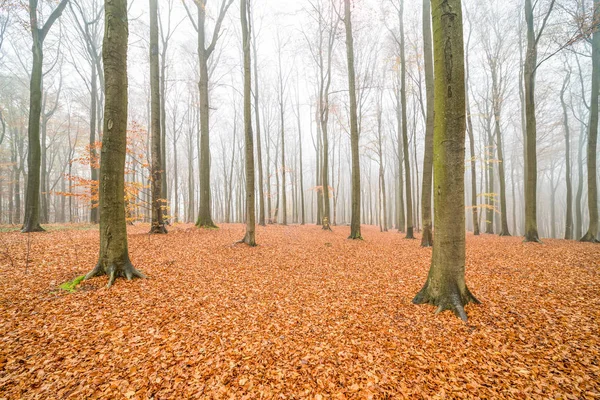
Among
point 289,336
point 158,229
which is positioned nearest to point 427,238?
point 289,336

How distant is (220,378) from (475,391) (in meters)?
2.51

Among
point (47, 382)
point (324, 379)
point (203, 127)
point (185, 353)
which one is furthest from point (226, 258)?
point (203, 127)

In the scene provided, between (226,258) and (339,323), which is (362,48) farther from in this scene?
(339,323)

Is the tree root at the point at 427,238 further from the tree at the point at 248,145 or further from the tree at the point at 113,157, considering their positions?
the tree at the point at 113,157

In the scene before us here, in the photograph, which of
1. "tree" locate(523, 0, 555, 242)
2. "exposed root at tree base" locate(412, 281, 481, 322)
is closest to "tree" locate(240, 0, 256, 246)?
"exposed root at tree base" locate(412, 281, 481, 322)

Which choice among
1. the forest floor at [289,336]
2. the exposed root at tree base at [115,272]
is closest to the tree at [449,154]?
the forest floor at [289,336]

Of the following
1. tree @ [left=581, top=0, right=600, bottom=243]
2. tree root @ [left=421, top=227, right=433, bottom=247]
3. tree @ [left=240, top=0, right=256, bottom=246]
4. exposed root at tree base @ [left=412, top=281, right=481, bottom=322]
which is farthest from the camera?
tree @ [left=581, top=0, right=600, bottom=243]

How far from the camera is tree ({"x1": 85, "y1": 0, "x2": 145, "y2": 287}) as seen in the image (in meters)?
4.46

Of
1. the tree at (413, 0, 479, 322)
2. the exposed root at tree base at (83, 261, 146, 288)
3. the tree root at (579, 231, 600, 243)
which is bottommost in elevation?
the tree root at (579, 231, 600, 243)

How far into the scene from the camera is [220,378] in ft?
7.49

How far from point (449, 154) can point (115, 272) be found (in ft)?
21.4

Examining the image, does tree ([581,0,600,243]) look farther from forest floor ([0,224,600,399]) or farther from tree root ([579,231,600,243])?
forest floor ([0,224,600,399])

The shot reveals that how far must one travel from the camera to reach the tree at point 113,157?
4.46 meters

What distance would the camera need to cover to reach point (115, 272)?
14.6 ft
